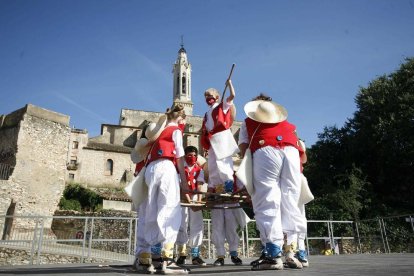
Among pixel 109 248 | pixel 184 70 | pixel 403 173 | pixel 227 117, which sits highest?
pixel 184 70

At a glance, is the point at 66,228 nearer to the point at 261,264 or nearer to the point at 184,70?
the point at 261,264

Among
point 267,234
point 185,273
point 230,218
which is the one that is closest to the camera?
point 185,273

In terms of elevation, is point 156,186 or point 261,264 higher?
point 156,186

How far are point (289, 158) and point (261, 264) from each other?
4.33 ft

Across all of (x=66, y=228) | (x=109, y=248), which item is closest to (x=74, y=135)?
(x=66, y=228)

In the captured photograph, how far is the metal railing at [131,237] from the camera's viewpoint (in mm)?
14672

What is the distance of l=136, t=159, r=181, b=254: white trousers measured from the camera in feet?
12.4

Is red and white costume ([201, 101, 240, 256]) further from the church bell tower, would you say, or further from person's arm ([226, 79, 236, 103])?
the church bell tower

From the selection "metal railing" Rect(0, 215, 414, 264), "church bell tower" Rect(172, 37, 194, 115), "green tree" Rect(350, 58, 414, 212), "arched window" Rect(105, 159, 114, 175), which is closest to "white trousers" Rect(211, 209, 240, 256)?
"metal railing" Rect(0, 215, 414, 264)

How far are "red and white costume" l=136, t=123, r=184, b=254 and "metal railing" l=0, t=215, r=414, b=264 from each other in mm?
9266

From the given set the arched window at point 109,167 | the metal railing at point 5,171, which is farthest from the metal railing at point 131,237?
the arched window at point 109,167

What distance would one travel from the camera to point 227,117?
18.0 feet

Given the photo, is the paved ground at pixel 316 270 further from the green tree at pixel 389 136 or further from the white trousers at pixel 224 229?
the green tree at pixel 389 136

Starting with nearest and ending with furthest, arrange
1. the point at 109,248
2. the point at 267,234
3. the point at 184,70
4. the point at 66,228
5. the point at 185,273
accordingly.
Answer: the point at 185,273, the point at 267,234, the point at 109,248, the point at 66,228, the point at 184,70
